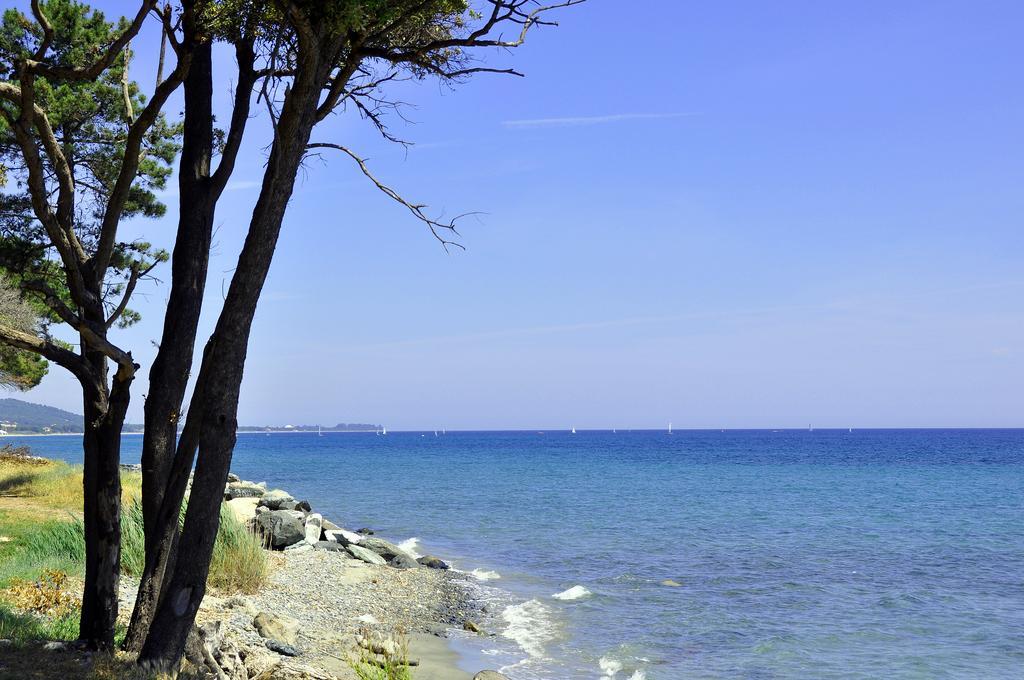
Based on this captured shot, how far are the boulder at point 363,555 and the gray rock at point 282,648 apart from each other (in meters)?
8.22

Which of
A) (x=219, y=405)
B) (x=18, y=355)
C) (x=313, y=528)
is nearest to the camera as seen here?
(x=219, y=405)

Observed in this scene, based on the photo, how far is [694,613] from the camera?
1501cm

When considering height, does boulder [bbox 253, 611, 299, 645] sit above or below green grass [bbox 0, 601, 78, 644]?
below

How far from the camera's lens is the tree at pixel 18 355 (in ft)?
61.7

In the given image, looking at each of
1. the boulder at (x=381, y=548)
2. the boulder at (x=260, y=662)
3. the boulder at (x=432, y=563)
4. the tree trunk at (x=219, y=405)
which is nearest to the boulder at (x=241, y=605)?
A: the boulder at (x=260, y=662)

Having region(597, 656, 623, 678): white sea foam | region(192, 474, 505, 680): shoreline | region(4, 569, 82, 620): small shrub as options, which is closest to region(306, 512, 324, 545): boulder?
region(192, 474, 505, 680): shoreline

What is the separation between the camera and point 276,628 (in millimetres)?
10070

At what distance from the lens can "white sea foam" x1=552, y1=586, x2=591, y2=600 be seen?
16109 millimetres

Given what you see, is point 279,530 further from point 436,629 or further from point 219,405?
point 219,405

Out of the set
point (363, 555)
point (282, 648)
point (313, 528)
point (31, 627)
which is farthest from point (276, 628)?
point (313, 528)

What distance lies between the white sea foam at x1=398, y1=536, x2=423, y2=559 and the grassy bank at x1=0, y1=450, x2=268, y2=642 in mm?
6767

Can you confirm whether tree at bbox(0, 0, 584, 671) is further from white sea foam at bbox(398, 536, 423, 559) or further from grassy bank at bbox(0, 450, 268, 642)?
white sea foam at bbox(398, 536, 423, 559)

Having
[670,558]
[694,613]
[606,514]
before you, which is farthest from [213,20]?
[606,514]

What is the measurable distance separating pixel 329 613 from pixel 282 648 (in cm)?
311
